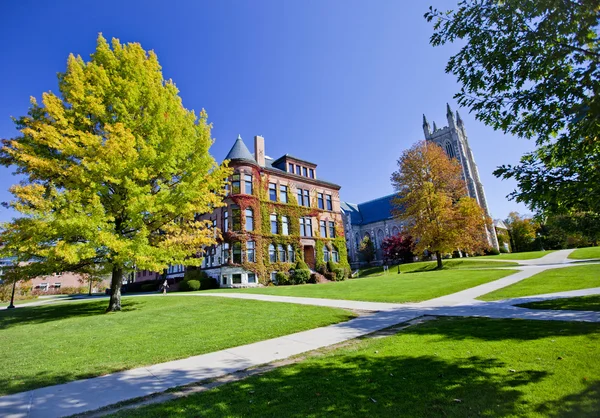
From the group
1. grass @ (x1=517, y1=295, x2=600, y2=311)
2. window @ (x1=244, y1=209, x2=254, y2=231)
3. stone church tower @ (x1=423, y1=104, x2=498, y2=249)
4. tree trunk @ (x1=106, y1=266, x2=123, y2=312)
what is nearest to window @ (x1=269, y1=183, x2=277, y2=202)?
window @ (x1=244, y1=209, x2=254, y2=231)

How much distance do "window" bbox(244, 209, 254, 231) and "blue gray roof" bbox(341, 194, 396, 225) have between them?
125ft

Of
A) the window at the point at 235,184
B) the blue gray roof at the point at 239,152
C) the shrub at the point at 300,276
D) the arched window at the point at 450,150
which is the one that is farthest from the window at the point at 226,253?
the arched window at the point at 450,150

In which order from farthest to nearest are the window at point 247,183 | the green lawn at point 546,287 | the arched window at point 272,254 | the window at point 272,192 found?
the window at point 272,192 → the arched window at point 272,254 → the window at point 247,183 → the green lawn at point 546,287

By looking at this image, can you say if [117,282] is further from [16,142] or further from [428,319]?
[428,319]

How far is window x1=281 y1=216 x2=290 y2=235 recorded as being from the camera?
110 ft

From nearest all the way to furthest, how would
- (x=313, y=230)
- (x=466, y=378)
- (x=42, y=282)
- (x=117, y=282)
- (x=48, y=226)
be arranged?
1. (x=466, y=378)
2. (x=48, y=226)
3. (x=117, y=282)
4. (x=313, y=230)
5. (x=42, y=282)

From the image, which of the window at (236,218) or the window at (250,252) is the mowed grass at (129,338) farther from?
the window at (236,218)

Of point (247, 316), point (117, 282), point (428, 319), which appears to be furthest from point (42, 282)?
point (428, 319)

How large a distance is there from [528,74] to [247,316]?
9553mm

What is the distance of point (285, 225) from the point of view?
3388 cm

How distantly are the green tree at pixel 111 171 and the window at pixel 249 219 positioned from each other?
52.6ft

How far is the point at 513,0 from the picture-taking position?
4680 millimetres

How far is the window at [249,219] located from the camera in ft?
100

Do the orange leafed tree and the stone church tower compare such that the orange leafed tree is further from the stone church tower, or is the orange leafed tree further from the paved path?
the stone church tower
